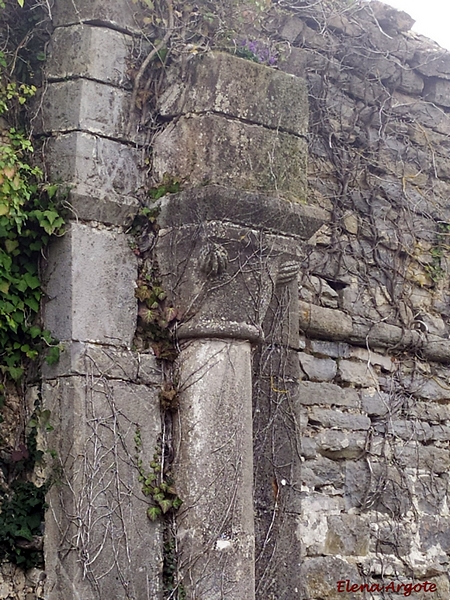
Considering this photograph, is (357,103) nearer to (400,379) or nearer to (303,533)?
(400,379)

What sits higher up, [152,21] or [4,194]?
[152,21]

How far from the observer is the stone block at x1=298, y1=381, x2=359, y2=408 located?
5.09 metres

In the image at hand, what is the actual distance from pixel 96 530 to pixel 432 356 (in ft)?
9.76

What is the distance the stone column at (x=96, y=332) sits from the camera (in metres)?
3.51

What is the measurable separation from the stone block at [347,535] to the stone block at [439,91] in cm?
283

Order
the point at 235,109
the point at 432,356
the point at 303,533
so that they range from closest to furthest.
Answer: the point at 235,109, the point at 303,533, the point at 432,356

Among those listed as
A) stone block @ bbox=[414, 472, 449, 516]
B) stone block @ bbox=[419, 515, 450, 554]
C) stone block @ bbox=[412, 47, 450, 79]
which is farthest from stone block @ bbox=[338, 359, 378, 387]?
stone block @ bbox=[412, 47, 450, 79]

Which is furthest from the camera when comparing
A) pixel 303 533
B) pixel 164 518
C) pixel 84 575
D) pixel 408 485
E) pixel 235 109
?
pixel 408 485

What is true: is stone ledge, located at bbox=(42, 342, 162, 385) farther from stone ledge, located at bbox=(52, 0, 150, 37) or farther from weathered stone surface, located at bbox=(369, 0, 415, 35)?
weathered stone surface, located at bbox=(369, 0, 415, 35)

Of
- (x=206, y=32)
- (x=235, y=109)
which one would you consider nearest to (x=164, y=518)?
(x=235, y=109)

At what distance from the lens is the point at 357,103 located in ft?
19.1

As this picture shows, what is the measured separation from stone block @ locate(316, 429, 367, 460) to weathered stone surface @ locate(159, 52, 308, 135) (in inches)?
70.4

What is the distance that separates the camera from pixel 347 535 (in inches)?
199

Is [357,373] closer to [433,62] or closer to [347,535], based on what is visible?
[347,535]
